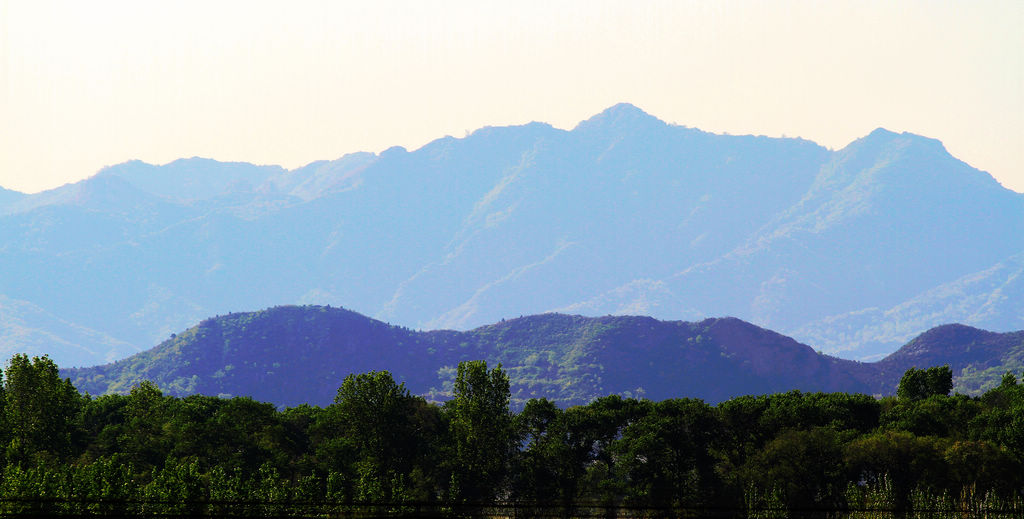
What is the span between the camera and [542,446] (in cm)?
13050

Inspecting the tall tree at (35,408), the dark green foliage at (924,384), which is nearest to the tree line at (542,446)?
the tall tree at (35,408)

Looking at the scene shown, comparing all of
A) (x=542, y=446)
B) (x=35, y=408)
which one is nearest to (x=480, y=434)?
(x=542, y=446)

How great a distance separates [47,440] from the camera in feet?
397

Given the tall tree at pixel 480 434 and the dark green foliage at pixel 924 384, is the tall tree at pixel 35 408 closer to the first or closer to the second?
the tall tree at pixel 480 434

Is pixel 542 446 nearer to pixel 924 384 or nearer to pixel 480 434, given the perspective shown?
pixel 480 434

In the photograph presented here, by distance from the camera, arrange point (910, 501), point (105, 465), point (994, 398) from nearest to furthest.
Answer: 1. point (105, 465)
2. point (910, 501)
3. point (994, 398)

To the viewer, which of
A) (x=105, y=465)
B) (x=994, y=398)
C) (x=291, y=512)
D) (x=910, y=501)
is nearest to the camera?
(x=291, y=512)

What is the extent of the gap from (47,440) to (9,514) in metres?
46.9

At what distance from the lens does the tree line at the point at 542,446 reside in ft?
355

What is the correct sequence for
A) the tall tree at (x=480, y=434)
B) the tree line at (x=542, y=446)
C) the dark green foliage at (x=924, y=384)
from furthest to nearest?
the dark green foliage at (x=924, y=384) → the tall tree at (x=480, y=434) → the tree line at (x=542, y=446)

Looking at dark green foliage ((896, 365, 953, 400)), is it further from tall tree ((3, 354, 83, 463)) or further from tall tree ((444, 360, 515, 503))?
tall tree ((3, 354, 83, 463))

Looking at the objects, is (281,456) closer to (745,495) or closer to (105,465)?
(105,465)

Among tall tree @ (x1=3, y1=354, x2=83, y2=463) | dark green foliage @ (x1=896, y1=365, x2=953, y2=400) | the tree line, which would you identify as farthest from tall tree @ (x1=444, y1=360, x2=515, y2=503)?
dark green foliage @ (x1=896, y1=365, x2=953, y2=400)

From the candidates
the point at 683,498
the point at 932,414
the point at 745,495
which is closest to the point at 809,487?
the point at 745,495
